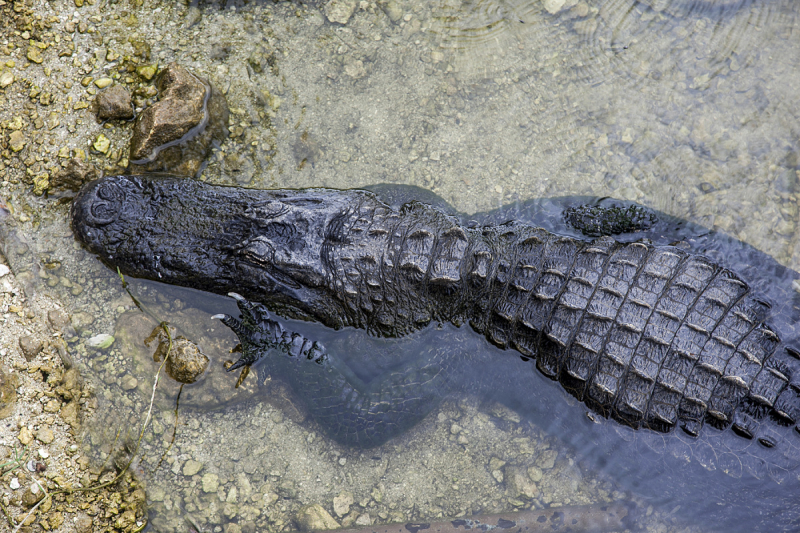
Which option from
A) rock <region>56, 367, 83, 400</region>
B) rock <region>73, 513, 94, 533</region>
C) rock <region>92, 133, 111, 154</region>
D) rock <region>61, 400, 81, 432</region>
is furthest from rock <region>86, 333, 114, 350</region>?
rock <region>92, 133, 111, 154</region>

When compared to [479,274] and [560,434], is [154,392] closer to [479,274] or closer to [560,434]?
[479,274]

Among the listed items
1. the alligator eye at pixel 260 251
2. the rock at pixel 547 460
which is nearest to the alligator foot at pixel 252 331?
the alligator eye at pixel 260 251

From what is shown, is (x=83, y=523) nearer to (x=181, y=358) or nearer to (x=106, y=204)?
(x=181, y=358)

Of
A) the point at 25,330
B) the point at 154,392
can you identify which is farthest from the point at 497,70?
the point at 25,330

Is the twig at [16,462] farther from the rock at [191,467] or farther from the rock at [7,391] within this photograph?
the rock at [191,467]

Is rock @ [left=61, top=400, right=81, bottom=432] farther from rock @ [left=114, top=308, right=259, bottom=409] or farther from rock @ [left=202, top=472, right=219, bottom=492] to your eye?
rock @ [left=202, top=472, right=219, bottom=492]
